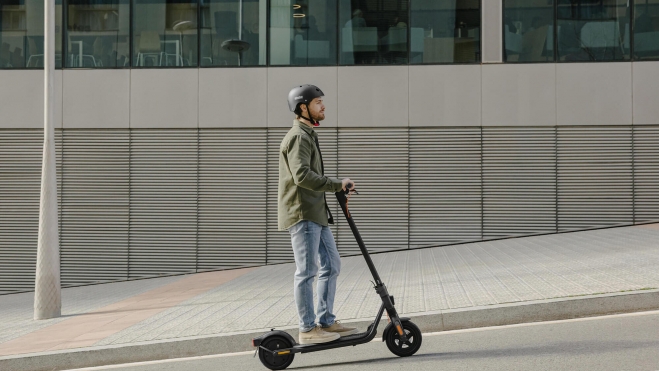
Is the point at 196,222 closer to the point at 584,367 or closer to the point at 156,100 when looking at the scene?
the point at 156,100

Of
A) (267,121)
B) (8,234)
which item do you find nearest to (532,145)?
(267,121)

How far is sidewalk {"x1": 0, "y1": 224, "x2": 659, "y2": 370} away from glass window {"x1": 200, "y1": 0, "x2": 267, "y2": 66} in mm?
4422

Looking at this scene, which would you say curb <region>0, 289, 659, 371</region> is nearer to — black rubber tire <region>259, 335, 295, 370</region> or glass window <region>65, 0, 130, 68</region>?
black rubber tire <region>259, 335, 295, 370</region>

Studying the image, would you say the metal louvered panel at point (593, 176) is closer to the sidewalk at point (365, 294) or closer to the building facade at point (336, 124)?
the building facade at point (336, 124)

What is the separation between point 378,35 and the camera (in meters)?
15.8

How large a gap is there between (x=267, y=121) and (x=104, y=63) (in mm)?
3482

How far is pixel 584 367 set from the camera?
5.10 m

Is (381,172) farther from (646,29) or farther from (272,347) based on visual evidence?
(272,347)

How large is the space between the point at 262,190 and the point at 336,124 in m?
1.97

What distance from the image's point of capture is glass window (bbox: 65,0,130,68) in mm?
15922

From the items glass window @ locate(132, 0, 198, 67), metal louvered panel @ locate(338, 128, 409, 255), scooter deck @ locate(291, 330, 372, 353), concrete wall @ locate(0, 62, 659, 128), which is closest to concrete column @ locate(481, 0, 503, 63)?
concrete wall @ locate(0, 62, 659, 128)

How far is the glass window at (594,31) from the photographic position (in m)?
15.6

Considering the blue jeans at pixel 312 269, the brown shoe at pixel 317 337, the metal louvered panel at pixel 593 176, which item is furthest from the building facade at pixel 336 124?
the brown shoe at pixel 317 337

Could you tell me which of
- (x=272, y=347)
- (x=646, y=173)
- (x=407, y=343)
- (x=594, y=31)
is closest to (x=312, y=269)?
(x=272, y=347)
